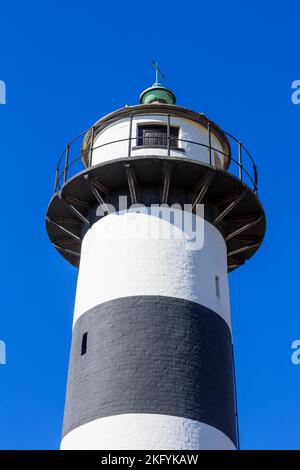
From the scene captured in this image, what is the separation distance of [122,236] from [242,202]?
14.7ft

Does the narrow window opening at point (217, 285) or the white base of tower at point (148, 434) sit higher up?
the narrow window opening at point (217, 285)

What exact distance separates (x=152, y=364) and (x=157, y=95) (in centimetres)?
1148

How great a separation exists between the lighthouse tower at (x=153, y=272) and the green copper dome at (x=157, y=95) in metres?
0.11

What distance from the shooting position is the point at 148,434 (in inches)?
827

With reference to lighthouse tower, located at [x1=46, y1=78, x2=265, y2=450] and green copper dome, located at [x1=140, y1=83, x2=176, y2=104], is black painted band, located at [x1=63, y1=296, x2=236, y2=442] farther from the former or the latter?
green copper dome, located at [x1=140, y1=83, x2=176, y2=104]

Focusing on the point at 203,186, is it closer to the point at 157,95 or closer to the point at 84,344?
the point at 157,95

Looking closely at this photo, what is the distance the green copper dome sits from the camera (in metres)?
29.4

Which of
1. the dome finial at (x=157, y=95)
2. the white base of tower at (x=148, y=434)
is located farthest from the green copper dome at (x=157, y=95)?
the white base of tower at (x=148, y=434)

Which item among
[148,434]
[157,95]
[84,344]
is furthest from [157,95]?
[148,434]

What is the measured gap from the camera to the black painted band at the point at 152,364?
2175 centimetres

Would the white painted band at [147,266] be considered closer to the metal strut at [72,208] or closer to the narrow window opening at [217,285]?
the narrow window opening at [217,285]

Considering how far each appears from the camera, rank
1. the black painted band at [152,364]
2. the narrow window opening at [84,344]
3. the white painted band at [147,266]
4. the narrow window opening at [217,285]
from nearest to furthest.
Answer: the black painted band at [152,364]
the narrow window opening at [84,344]
the white painted band at [147,266]
the narrow window opening at [217,285]

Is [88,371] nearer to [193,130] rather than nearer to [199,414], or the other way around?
[199,414]

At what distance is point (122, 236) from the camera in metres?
24.9
